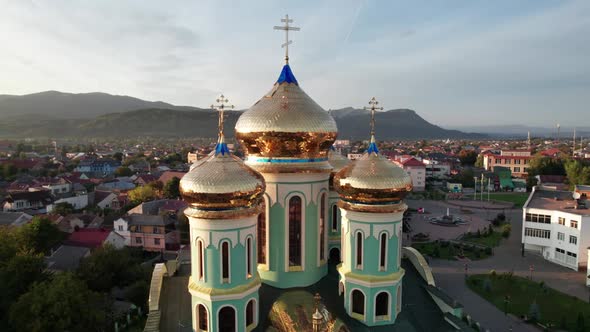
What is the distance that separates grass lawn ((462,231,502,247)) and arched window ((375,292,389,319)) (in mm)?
25350

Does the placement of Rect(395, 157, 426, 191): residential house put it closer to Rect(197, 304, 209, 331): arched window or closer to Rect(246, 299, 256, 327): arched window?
Rect(246, 299, 256, 327): arched window

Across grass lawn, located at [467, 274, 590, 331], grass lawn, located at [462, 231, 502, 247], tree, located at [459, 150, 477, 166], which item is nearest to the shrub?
grass lawn, located at [462, 231, 502, 247]

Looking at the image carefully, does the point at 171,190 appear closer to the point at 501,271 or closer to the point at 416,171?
the point at 501,271

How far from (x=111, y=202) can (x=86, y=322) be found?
3332 centimetres

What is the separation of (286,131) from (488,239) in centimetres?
2951

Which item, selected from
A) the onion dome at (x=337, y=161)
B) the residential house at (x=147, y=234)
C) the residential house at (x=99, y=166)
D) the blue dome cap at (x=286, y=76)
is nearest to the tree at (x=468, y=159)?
the residential house at (x=99, y=166)

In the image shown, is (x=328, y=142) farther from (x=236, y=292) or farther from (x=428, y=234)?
(x=428, y=234)

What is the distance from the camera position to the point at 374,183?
11117 millimetres

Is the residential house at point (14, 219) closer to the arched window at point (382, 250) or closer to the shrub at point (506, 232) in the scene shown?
the arched window at point (382, 250)

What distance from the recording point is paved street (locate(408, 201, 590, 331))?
1966 centimetres

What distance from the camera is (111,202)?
46.2 m

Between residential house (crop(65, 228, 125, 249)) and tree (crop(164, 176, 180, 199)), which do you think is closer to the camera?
residential house (crop(65, 228, 125, 249))

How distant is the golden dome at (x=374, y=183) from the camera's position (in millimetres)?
11125

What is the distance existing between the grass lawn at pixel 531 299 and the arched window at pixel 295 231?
1416 centimetres
